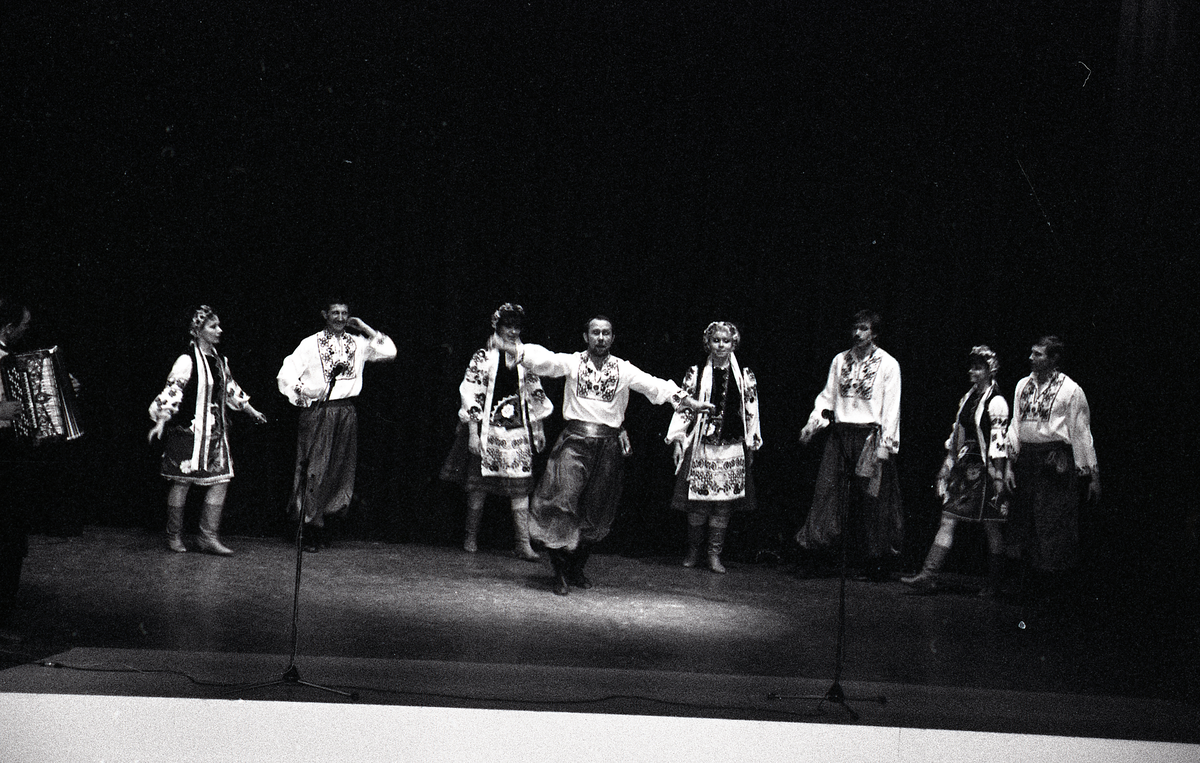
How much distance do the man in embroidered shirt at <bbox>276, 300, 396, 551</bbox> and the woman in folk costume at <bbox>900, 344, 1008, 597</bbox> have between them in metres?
2.80

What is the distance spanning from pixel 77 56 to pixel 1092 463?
5206mm

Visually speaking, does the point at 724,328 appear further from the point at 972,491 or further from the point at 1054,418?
→ the point at 1054,418

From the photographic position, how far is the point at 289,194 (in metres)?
5.82

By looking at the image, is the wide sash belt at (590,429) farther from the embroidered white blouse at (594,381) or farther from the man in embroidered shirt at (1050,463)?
the man in embroidered shirt at (1050,463)

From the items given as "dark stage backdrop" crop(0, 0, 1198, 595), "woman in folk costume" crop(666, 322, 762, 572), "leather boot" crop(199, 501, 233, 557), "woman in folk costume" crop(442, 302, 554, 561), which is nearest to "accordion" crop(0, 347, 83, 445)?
"dark stage backdrop" crop(0, 0, 1198, 595)

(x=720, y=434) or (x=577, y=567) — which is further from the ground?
(x=720, y=434)

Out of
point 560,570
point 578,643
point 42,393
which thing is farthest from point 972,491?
point 42,393

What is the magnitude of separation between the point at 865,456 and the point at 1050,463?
0.83m

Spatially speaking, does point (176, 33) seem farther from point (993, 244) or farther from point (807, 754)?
point (807, 754)

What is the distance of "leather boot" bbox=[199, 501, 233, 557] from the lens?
545 centimetres

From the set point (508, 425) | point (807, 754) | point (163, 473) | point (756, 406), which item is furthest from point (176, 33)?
point (807, 754)

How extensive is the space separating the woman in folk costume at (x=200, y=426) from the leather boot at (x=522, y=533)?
4.60ft

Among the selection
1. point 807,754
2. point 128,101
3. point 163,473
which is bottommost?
point 807,754

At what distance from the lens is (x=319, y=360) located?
564cm
